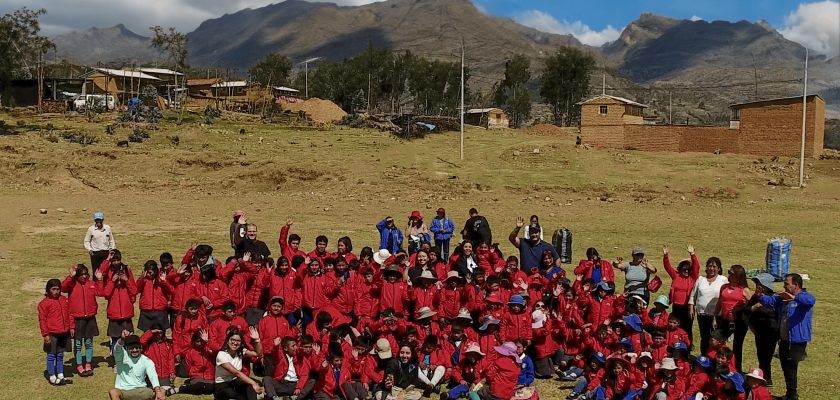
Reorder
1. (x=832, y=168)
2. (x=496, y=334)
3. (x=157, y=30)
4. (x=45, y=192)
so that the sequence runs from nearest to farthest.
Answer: (x=496, y=334)
(x=45, y=192)
(x=832, y=168)
(x=157, y=30)

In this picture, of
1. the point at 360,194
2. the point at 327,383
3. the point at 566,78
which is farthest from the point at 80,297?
the point at 566,78

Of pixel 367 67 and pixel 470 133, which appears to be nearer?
pixel 470 133


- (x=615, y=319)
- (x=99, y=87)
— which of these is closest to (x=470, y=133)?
(x=99, y=87)

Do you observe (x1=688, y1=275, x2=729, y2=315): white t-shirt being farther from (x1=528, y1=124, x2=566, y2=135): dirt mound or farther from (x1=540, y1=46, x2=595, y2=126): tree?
(x1=540, y1=46, x2=595, y2=126): tree

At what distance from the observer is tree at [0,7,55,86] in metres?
47.4

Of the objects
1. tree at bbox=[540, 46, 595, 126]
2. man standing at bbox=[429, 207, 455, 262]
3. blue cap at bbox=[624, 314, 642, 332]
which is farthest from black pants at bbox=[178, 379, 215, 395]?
tree at bbox=[540, 46, 595, 126]

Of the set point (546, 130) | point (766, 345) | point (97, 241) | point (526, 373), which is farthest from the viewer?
point (546, 130)

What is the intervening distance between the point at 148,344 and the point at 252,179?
25.4m

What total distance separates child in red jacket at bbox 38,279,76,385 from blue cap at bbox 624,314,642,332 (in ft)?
25.4

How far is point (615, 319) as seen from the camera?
35.7ft

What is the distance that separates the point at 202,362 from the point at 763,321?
744cm

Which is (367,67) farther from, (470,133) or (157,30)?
(470,133)

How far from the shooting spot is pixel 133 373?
9188 millimetres

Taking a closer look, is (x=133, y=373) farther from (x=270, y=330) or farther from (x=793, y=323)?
(x=793, y=323)
